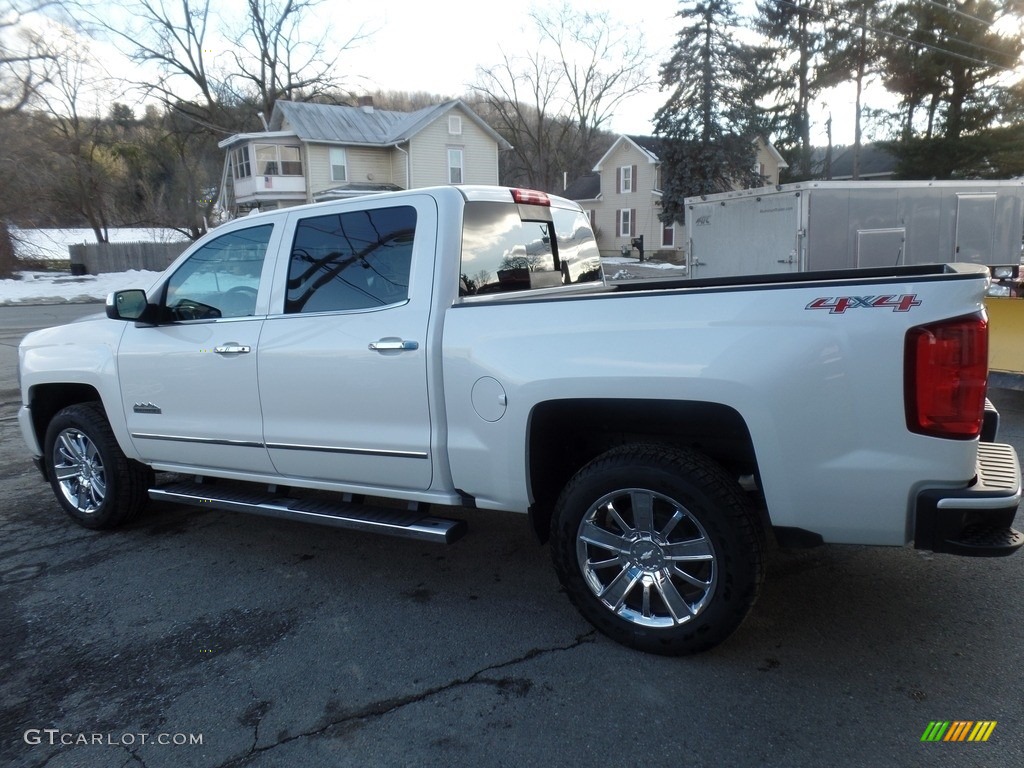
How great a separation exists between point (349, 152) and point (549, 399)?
41181 millimetres

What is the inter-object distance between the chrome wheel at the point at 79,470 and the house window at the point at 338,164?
3819 cm

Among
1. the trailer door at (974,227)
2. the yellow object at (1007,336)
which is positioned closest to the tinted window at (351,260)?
the yellow object at (1007,336)

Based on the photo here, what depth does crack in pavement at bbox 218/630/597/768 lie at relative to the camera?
2816mm

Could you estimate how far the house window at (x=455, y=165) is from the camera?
42.4 meters

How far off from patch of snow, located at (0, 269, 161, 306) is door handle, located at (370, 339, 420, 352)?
25348 mm

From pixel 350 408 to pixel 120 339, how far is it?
194cm

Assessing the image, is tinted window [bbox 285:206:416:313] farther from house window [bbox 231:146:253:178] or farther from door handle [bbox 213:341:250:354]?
house window [bbox 231:146:253:178]

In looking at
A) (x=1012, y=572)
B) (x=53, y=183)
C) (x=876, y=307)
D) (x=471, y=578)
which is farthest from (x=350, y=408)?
(x=53, y=183)

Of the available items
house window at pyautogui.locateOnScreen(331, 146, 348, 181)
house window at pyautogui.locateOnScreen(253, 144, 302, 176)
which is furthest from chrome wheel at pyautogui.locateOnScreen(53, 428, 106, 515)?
house window at pyautogui.locateOnScreen(331, 146, 348, 181)

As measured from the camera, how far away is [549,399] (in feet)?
11.0

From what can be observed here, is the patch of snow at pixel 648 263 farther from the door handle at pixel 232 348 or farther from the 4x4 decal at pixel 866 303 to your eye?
the 4x4 decal at pixel 866 303

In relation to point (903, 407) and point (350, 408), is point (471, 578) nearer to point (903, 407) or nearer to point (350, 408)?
point (350, 408)

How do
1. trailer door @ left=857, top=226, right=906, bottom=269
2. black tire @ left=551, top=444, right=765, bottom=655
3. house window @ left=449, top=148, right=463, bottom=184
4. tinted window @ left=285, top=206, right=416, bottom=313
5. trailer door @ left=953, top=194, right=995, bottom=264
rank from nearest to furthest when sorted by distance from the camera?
black tire @ left=551, top=444, right=765, bottom=655 < tinted window @ left=285, top=206, right=416, bottom=313 < trailer door @ left=857, top=226, right=906, bottom=269 < trailer door @ left=953, top=194, right=995, bottom=264 < house window @ left=449, top=148, right=463, bottom=184

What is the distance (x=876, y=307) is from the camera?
2703mm
